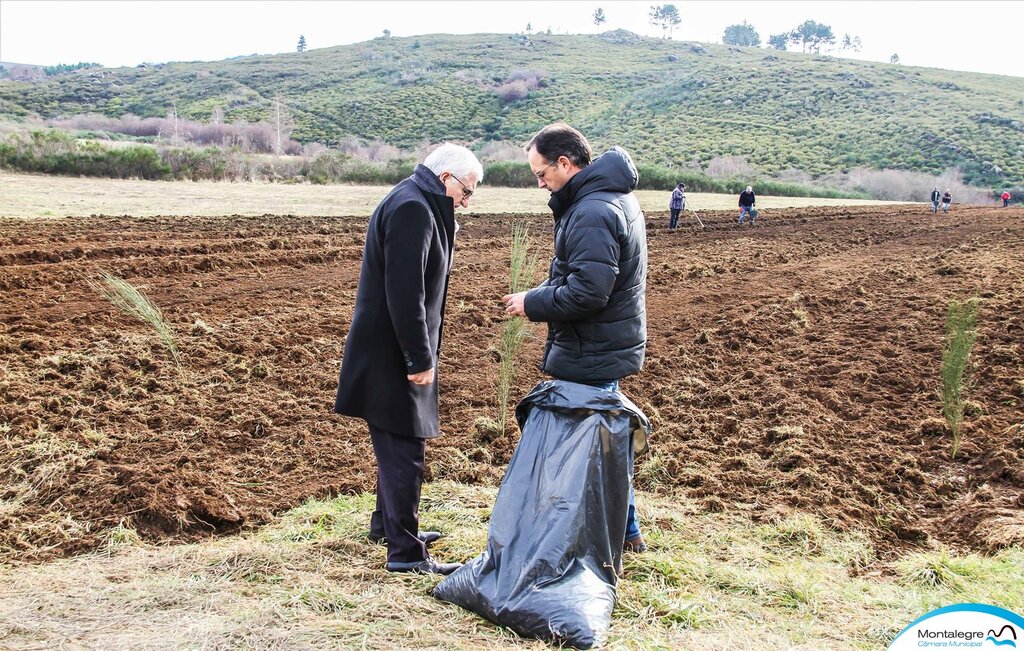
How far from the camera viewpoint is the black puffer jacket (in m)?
3.14

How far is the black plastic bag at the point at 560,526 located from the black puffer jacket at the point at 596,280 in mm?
153

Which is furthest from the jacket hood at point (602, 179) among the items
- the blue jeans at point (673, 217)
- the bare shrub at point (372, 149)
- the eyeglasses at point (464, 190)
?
the bare shrub at point (372, 149)

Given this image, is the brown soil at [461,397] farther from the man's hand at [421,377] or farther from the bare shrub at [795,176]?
the bare shrub at [795,176]

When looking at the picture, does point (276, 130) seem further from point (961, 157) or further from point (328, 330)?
point (328, 330)

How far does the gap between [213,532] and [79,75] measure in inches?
3581

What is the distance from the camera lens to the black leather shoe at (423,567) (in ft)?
11.4

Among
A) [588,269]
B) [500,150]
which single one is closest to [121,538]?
[588,269]

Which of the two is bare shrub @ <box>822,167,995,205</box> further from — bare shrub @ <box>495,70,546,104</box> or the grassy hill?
bare shrub @ <box>495,70,546,104</box>

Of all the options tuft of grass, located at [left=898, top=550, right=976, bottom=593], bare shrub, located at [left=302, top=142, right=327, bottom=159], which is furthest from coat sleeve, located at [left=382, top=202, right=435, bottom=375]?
bare shrub, located at [left=302, top=142, right=327, bottom=159]

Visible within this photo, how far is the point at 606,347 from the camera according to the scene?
11.0 ft

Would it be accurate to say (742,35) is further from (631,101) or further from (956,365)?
(956,365)

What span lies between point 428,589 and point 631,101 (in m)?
66.4

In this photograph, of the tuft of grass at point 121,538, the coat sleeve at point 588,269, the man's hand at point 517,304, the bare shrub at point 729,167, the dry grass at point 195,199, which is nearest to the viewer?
the coat sleeve at point 588,269

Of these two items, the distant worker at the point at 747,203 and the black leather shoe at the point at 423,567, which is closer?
the black leather shoe at the point at 423,567
